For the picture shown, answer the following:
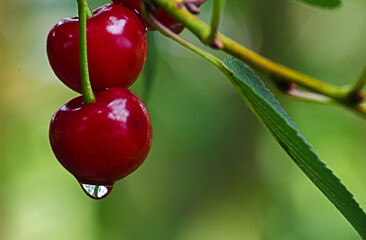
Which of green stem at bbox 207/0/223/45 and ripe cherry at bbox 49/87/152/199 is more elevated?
green stem at bbox 207/0/223/45

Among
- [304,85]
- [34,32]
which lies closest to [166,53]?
[34,32]

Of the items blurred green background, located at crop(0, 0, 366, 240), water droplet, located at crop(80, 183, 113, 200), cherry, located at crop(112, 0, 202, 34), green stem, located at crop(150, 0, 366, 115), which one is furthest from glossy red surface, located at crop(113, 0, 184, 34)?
blurred green background, located at crop(0, 0, 366, 240)

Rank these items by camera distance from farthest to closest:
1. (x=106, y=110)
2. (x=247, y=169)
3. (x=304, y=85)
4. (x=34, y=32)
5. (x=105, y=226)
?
1. (x=247, y=169)
2. (x=105, y=226)
3. (x=34, y=32)
4. (x=106, y=110)
5. (x=304, y=85)

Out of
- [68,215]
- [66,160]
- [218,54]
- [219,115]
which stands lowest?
[68,215]

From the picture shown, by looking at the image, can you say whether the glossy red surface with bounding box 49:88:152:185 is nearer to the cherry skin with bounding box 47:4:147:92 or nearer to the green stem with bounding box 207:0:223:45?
the cherry skin with bounding box 47:4:147:92

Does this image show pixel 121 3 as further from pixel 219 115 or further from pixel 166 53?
pixel 219 115

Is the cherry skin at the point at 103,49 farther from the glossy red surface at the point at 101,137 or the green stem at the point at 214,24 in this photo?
the green stem at the point at 214,24
